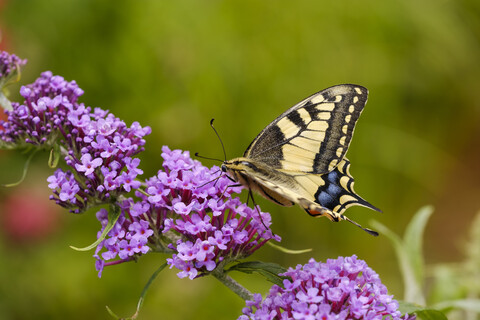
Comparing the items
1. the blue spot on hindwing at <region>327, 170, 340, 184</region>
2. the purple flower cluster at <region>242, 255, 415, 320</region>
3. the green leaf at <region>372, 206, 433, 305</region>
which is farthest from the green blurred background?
the purple flower cluster at <region>242, 255, 415, 320</region>

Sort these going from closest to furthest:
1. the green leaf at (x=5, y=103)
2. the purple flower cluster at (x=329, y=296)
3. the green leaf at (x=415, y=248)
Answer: the purple flower cluster at (x=329, y=296) < the green leaf at (x=5, y=103) < the green leaf at (x=415, y=248)

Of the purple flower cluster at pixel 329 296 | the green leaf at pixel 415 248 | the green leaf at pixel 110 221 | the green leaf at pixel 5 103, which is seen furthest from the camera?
the green leaf at pixel 415 248

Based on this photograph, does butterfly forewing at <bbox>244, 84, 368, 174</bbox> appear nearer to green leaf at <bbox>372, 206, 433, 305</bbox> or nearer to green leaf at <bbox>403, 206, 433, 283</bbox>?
green leaf at <bbox>372, 206, 433, 305</bbox>

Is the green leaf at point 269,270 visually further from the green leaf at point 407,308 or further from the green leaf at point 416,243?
the green leaf at point 416,243

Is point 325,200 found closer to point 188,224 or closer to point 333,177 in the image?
point 333,177

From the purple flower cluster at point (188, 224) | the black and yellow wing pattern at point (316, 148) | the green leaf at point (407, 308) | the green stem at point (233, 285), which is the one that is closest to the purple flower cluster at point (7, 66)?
the purple flower cluster at point (188, 224)

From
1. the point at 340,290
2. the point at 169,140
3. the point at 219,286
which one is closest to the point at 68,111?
the point at 340,290
